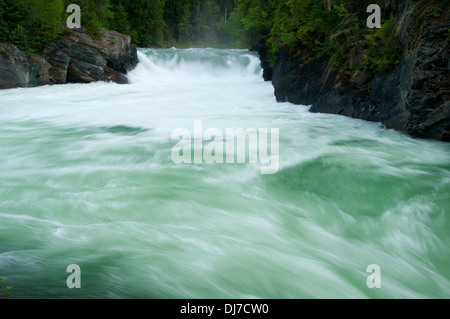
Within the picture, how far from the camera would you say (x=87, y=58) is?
17375 mm

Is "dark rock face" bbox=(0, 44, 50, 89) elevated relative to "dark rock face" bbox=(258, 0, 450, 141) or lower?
elevated

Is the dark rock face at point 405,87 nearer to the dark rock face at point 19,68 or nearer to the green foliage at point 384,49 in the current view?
the green foliage at point 384,49

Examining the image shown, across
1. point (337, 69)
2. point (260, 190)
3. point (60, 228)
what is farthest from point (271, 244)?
point (337, 69)

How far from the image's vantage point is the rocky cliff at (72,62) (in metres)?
13.9

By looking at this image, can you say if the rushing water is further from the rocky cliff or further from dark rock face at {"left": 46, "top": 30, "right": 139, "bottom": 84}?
dark rock face at {"left": 46, "top": 30, "right": 139, "bottom": 84}

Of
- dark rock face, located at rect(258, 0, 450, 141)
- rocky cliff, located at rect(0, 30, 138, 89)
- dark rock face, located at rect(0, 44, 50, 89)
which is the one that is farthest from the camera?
rocky cliff, located at rect(0, 30, 138, 89)

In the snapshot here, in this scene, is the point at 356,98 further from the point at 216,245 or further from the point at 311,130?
the point at 216,245

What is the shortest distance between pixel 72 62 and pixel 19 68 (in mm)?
3315

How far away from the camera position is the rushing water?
2.70 m

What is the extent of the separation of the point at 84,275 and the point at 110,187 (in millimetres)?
2330

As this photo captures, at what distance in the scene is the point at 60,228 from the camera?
346 centimetres

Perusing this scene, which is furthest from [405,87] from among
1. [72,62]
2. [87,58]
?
[72,62]

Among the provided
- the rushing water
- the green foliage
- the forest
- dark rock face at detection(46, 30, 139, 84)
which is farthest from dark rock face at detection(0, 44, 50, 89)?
the green foliage

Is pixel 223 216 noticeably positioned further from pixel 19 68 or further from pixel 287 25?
pixel 19 68
